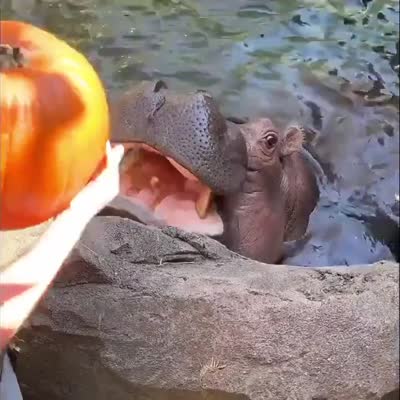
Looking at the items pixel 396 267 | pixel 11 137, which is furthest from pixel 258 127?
pixel 11 137

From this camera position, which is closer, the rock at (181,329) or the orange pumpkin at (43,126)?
the orange pumpkin at (43,126)

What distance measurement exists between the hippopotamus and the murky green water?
14 millimetres

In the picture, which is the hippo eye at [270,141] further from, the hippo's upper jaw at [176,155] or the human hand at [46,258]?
the human hand at [46,258]

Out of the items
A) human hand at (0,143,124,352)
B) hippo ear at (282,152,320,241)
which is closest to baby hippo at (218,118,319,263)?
hippo ear at (282,152,320,241)

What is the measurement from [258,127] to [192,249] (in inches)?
4.4

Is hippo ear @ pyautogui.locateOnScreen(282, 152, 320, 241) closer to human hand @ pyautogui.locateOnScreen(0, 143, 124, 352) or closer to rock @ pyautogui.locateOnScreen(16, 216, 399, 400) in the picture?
rock @ pyautogui.locateOnScreen(16, 216, 399, 400)

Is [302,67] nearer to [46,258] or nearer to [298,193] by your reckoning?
[298,193]

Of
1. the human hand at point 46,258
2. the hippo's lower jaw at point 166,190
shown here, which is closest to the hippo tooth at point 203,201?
the hippo's lower jaw at point 166,190

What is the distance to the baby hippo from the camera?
2.10 ft

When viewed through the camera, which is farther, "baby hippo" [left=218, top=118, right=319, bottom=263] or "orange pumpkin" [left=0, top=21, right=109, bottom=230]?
"baby hippo" [left=218, top=118, right=319, bottom=263]

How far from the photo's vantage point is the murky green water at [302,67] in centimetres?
59

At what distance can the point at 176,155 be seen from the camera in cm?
62

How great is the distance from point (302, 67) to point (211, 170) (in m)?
0.13

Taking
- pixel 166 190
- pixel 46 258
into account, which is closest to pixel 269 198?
pixel 166 190
